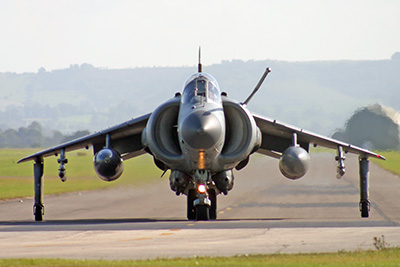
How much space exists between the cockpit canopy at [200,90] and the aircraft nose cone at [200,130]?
1.01 m

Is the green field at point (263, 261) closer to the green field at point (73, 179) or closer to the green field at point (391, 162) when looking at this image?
the green field at point (73, 179)

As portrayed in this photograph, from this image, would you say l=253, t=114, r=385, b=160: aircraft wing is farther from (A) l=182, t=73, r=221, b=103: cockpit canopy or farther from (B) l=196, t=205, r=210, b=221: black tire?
(B) l=196, t=205, r=210, b=221: black tire

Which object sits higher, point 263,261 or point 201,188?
point 201,188

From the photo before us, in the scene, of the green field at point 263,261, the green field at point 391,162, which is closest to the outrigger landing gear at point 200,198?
the green field at point 263,261

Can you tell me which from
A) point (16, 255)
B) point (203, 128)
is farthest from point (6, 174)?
point (16, 255)

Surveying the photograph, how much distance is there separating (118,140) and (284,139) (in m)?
4.93

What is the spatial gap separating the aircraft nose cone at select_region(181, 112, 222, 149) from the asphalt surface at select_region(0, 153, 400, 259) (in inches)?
74.2

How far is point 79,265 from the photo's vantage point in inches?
432

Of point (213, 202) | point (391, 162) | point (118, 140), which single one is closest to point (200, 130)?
point (213, 202)

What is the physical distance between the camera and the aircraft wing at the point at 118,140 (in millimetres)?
22391

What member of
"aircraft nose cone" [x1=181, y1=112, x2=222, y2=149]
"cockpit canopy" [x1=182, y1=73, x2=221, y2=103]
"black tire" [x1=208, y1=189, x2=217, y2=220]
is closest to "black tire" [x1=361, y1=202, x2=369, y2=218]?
"black tire" [x1=208, y1=189, x2=217, y2=220]

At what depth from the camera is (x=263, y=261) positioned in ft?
37.7

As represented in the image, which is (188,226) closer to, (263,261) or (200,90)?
(200,90)

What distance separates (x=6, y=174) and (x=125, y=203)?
22.8 meters
